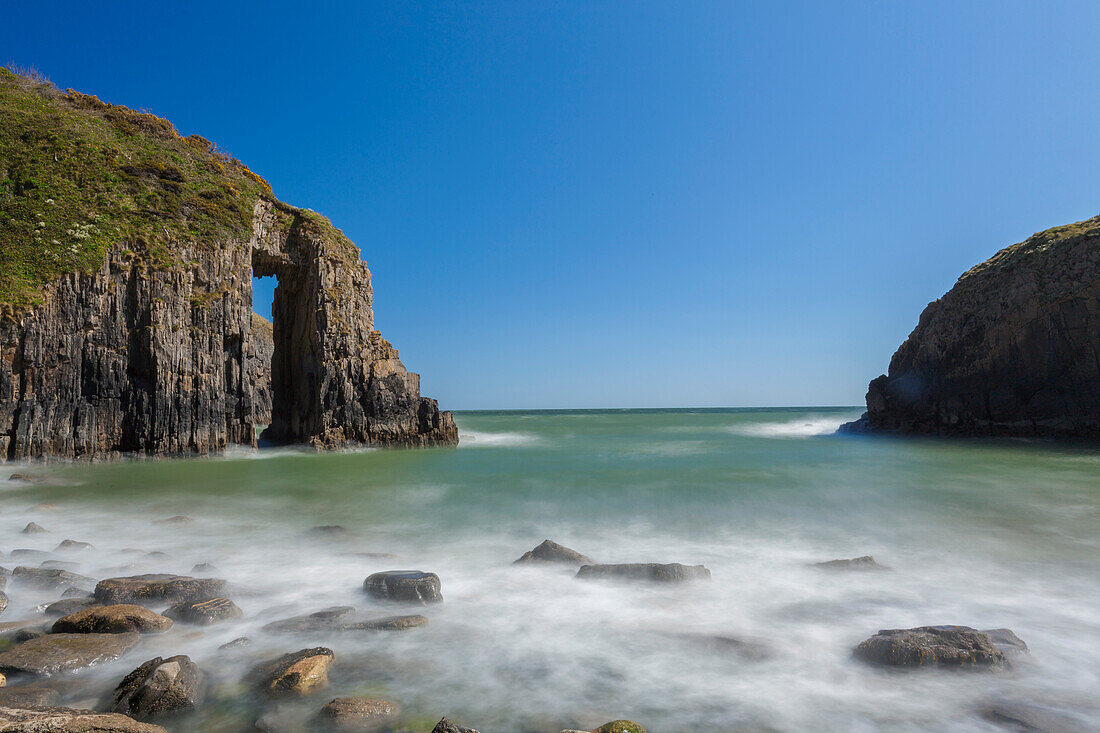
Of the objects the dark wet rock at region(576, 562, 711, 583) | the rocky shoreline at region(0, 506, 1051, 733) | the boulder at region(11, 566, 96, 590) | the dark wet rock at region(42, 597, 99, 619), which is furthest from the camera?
the dark wet rock at region(576, 562, 711, 583)

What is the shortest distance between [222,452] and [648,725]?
22.2 meters

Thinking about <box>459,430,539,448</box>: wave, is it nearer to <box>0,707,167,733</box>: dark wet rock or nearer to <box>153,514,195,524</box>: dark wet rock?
<box>153,514,195,524</box>: dark wet rock

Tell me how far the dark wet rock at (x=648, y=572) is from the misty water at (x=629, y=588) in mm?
220

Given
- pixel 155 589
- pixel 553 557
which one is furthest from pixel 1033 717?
pixel 155 589

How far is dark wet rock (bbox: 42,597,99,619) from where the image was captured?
189 inches

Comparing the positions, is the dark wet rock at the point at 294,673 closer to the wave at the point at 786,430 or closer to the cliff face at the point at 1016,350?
the cliff face at the point at 1016,350

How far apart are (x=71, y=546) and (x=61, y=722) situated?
660cm

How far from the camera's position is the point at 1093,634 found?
4734mm

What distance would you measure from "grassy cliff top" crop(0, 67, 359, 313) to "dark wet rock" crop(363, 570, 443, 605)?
63.6 feet

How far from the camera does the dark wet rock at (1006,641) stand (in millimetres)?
4262

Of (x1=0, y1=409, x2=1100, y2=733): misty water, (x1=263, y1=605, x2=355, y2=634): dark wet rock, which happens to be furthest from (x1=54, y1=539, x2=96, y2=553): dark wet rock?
(x1=263, y1=605, x2=355, y2=634): dark wet rock

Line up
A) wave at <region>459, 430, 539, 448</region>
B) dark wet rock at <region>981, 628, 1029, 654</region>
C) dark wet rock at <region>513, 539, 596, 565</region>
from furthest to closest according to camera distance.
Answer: wave at <region>459, 430, 539, 448</region> < dark wet rock at <region>513, 539, 596, 565</region> < dark wet rock at <region>981, 628, 1029, 654</region>

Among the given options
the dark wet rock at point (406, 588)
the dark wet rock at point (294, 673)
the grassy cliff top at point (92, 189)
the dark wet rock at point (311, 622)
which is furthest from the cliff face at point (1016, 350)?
the grassy cliff top at point (92, 189)

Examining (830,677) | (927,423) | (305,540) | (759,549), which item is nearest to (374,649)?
(830,677)
